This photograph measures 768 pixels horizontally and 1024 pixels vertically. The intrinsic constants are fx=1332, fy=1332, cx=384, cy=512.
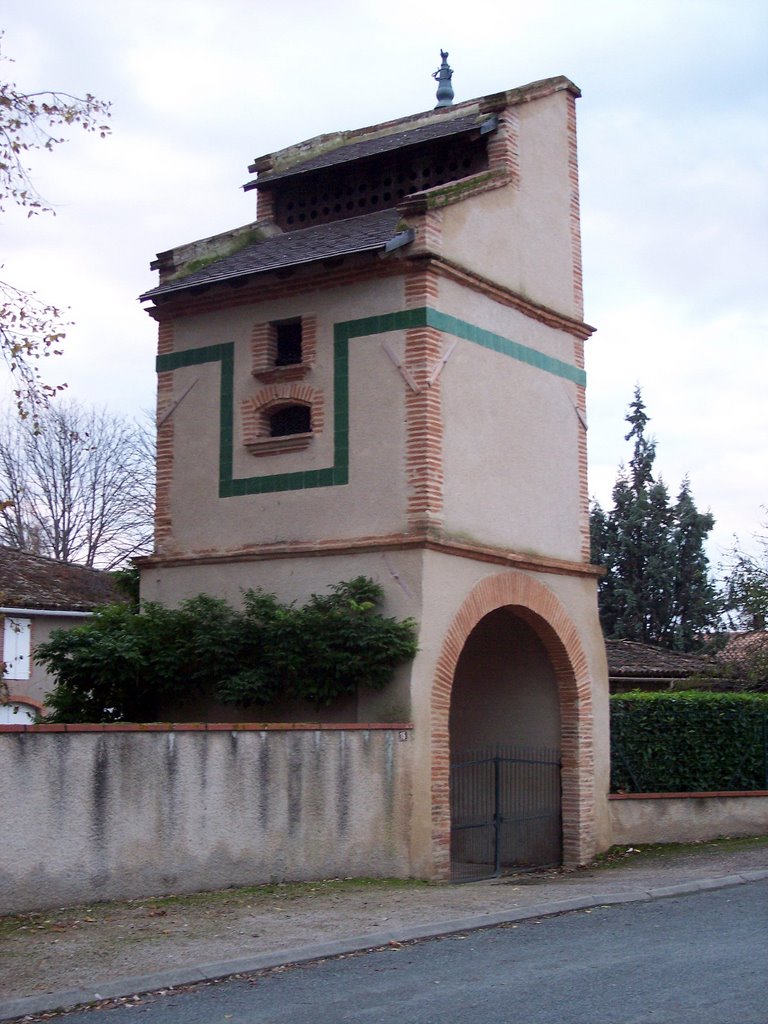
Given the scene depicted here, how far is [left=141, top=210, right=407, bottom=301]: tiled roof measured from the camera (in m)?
15.7

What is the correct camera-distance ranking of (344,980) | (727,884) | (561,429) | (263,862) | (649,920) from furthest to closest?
(561,429) → (727,884) → (263,862) → (649,920) → (344,980)

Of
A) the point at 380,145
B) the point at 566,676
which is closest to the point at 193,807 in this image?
the point at 566,676

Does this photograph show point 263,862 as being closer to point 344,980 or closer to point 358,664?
point 358,664

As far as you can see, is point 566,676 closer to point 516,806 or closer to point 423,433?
point 516,806

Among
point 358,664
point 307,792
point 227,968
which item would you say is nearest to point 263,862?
point 307,792

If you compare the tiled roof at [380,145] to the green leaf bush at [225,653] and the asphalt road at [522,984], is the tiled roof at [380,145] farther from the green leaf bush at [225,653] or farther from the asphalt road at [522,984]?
the asphalt road at [522,984]

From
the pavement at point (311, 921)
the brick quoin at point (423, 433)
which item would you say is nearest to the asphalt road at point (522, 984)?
the pavement at point (311, 921)

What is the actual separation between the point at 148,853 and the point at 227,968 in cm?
289

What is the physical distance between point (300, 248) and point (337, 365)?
6.38 ft

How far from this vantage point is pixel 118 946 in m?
9.80

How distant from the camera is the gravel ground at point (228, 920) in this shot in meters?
9.20

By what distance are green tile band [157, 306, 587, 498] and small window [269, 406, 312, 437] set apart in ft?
1.71

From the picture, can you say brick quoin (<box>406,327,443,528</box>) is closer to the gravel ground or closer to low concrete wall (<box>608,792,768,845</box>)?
the gravel ground

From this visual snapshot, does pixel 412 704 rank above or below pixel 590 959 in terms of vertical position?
above
